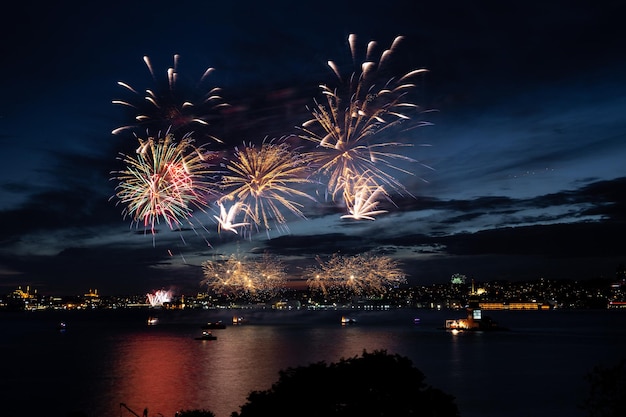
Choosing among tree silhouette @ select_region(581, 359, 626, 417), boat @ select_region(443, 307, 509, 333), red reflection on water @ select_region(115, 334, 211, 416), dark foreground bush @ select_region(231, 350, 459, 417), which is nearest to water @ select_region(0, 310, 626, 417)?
red reflection on water @ select_region(115, 334, 211, 416)

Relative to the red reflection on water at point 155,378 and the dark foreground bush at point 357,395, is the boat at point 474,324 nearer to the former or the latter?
the red reflection on water at point 155,378

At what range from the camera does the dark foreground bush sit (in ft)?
63.8

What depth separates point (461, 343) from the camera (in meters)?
101

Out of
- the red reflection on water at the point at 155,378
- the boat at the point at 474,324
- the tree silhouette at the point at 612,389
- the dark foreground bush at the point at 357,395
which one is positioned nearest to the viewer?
the tree silhouette at the point at 612,389

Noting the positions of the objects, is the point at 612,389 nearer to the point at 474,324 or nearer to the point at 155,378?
the point at 155,378

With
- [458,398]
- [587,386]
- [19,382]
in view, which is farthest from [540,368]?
[19,382]

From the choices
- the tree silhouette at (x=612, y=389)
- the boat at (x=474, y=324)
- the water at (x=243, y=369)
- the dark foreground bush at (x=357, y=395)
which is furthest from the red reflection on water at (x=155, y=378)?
the boat at (x=474, y=324)

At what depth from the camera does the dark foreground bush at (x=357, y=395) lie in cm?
1944

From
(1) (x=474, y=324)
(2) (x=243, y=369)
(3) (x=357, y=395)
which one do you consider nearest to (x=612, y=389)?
(3) (x=357, y=395)

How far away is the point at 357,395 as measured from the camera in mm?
19781

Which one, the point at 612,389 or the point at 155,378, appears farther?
the point at 155,378

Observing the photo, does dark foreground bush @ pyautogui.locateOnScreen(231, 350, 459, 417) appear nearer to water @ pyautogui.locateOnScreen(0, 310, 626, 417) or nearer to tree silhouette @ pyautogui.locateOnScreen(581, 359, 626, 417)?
tree silhouette @ pyautogui.locateOnScreen(581, 359, 626, 417)

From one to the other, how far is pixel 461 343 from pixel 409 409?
85.7 meters

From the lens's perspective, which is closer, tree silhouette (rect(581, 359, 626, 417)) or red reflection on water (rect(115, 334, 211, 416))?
tree silhouette (rect(581, 359, 626, 417))
